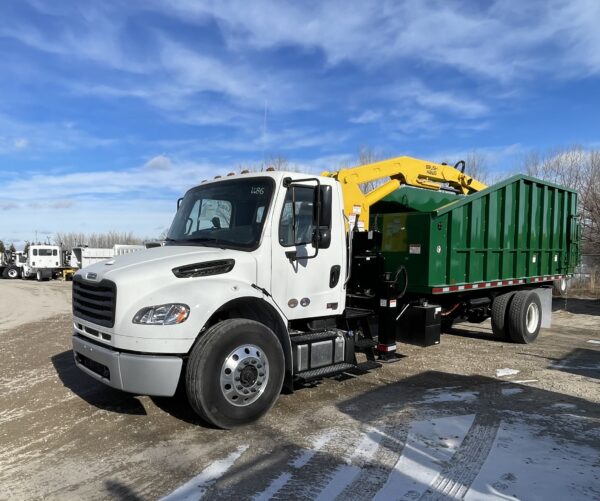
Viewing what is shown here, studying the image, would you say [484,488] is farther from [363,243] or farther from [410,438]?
[363,243]

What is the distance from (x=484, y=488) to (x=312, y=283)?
107 inches

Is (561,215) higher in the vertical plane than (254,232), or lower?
higher

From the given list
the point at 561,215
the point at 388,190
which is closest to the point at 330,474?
the point at 388,190

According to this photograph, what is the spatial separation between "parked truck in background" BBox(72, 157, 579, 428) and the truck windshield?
2 cm

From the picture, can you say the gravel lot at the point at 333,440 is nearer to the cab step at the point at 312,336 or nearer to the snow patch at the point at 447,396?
the snow patch at the point at 447,396

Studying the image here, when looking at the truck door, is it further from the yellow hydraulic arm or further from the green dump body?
the green dump body

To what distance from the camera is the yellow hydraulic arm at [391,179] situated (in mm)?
6980

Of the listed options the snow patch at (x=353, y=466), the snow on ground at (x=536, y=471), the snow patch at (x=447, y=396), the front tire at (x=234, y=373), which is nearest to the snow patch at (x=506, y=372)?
the snow patch at (x=447, y=396)

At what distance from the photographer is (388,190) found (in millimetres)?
7883

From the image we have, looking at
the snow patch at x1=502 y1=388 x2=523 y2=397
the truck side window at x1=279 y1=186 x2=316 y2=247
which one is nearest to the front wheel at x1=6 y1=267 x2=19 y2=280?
the truck side window at x1=279 y1=186 x2=316 y2=247

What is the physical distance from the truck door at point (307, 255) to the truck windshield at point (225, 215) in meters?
0.23

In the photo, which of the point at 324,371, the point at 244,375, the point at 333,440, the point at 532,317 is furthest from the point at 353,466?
the point at 532,317

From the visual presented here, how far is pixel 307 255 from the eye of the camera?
5348 millimetres

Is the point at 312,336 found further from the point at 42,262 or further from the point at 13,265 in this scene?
the point at 13,265
